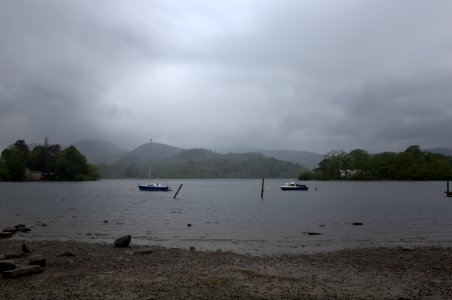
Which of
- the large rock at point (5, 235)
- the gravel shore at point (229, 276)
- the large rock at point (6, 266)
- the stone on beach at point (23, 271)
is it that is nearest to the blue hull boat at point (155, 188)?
the large rock at point (5, 235)

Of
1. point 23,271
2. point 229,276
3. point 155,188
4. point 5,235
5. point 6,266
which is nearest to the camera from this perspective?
point 23,271

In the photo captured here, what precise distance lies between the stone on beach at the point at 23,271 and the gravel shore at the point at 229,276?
0.28m

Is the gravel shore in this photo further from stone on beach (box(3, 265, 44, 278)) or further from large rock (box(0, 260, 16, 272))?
large rock (box(0, 260, 16, 272))

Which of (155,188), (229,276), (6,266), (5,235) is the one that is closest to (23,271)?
(6,266)

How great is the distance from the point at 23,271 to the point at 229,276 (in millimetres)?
9613

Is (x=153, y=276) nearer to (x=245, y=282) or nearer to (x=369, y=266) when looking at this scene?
(x=245, y=282)

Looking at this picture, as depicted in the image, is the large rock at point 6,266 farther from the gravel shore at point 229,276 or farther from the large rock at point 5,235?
the large rock at point 5,235

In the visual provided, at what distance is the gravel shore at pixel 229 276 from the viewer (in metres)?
16.5

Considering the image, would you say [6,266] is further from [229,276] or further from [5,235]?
[5,235]

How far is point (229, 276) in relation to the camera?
1981 centimetres

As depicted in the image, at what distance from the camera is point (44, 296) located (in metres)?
15.8

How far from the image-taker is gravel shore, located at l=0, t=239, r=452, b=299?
16500mm

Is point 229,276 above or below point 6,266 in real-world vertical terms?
below

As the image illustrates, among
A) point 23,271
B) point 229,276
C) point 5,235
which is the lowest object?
point 5,235
